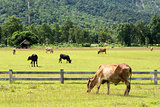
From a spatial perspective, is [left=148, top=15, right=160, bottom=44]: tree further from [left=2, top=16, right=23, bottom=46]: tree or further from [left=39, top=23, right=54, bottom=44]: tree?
[left=2, top=16, right=23, bottom=46]: tree

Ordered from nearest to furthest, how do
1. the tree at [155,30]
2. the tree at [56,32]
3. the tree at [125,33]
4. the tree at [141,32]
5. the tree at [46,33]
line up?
the tree at [125,33], the tree at [155,30], the tree at [141,32], the tree at [46,33], the tree at [56,32]

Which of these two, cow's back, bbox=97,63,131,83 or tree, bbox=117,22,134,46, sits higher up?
tree, bbox=117,22,134,46

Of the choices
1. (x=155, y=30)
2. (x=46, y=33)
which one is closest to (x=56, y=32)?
(x=46, y=33)

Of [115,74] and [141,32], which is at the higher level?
[141,32]

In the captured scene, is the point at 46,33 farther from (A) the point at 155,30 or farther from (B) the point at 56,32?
(A) the point at 155,30

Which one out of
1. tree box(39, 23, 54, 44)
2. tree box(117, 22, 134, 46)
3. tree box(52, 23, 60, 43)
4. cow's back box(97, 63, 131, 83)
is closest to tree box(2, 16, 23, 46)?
tree box(39, 23, 54, 44)

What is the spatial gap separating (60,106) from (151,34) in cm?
14284

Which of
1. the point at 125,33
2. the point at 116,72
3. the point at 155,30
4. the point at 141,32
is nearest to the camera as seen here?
the point at 116,72

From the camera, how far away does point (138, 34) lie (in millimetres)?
150375

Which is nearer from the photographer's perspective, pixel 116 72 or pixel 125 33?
pixel 116 72

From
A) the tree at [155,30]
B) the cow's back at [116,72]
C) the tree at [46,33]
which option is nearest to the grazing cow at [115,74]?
the cow's back at [116,72]

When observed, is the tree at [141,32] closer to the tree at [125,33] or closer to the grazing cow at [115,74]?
the tree at [125,33]

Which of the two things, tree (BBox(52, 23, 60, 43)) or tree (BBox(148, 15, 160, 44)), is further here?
tree (BBox(52, 23, 60, 43))

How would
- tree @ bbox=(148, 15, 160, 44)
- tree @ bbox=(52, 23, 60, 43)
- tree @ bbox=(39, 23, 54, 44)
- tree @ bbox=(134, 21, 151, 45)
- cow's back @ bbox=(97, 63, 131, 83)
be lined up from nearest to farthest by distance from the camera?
1. cow's back @ bbox=(97, 63, 131, 83)
2. tree @ bbox=(148, 15, 160, 44)
3. tree @ bbox=(134, 21, 151, 45)
4. tree @ bbox=(39, 23, 54, 44)
5. tree @ bbox=(52, 23, 60, 43)
